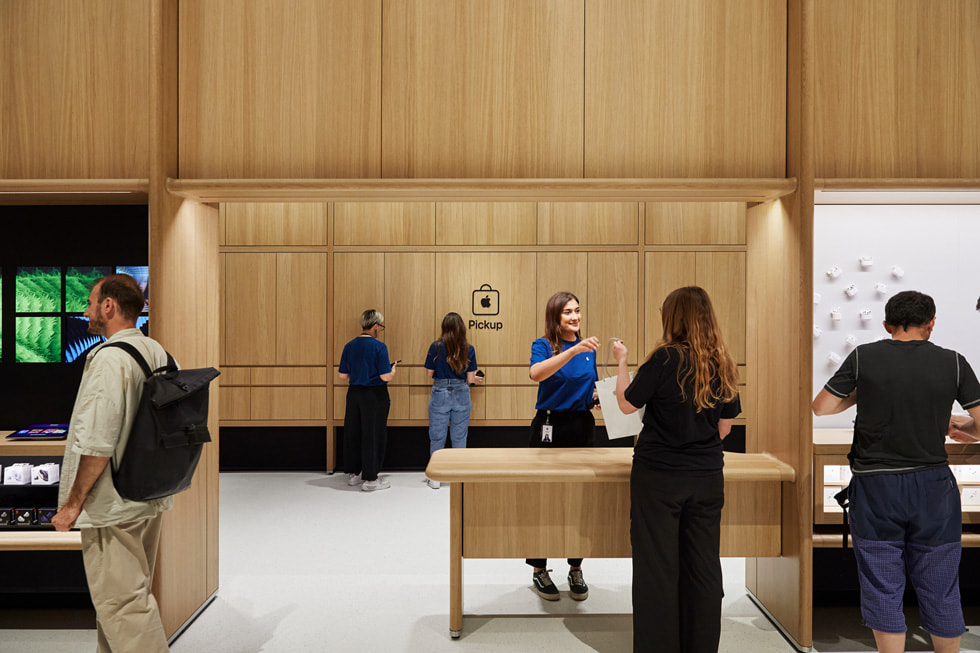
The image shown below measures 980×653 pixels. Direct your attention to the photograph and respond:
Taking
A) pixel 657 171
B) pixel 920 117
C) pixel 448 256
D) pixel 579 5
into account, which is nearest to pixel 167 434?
pixel 657 171

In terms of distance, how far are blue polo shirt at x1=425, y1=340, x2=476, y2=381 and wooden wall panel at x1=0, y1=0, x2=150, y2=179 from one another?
11.6 ft

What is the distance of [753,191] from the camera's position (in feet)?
10.8

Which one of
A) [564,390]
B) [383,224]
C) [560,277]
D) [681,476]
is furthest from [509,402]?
[681,476]

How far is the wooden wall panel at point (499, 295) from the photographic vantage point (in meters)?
6.98

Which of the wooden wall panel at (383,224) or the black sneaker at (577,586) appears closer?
the black sneaker at (577,586)

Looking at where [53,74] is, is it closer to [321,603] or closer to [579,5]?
[579,5]

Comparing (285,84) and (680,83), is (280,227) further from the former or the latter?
(680,83)

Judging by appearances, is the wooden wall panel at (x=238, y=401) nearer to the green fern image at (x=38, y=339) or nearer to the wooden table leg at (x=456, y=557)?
the green fern image at (x=38, y=339)

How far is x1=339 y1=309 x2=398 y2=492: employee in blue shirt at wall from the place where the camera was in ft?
20.6

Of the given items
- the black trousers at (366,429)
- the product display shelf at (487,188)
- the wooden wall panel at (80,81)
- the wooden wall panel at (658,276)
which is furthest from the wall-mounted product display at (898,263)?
the black trousers at (366,429)

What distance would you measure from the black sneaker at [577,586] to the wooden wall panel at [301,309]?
153 inches

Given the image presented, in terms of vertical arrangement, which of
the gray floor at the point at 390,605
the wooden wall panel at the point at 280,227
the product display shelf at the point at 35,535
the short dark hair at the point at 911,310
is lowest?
the gray floor at the point at 390,605

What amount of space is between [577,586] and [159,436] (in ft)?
7.99

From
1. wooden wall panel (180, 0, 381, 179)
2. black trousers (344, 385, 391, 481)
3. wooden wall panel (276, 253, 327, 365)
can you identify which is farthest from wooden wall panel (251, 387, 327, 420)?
wooden wall panel (180, 0, 381, 179)
